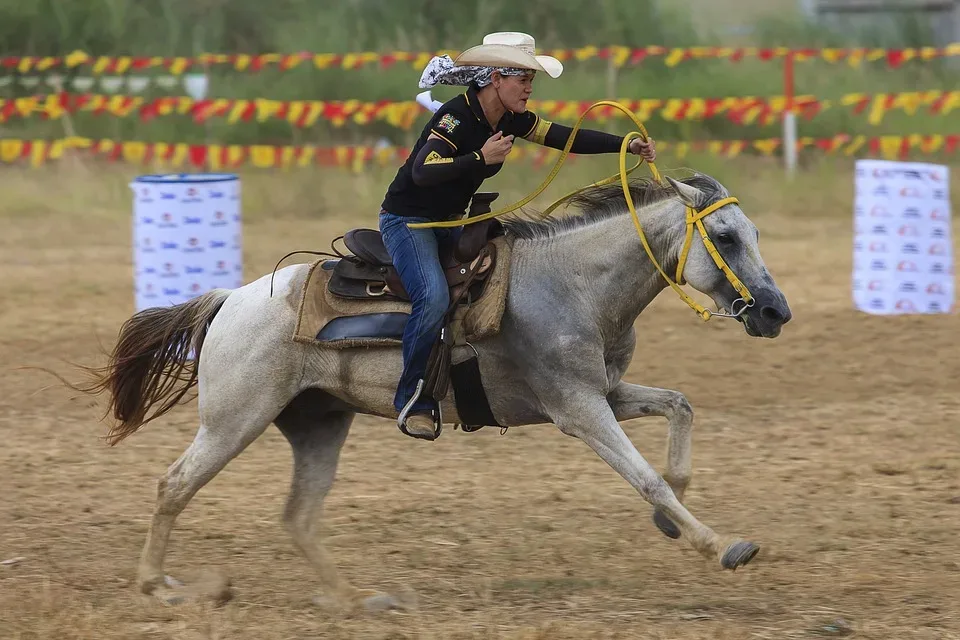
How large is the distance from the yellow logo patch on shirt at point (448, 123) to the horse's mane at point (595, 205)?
62cm

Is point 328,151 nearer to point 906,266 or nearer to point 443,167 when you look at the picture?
point 906,266

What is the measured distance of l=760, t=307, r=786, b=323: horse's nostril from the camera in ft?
17.0

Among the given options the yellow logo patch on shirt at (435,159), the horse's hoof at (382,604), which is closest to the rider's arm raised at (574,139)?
the yellow logo patch on shirt at (435,159)

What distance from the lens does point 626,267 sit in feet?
18.1

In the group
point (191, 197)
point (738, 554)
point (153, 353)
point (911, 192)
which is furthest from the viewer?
point (911, 192)

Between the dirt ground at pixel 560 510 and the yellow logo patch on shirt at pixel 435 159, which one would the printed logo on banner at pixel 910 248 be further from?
the yellow logo patch on shirt at pixel 435 159

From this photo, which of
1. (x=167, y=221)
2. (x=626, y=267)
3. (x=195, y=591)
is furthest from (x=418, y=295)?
(x=167, y=221)

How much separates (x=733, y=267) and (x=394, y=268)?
137cm

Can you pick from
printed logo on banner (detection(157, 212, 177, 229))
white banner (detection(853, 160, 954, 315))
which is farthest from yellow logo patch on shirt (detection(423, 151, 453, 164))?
white banner (detection(853, 160, 954, 315))

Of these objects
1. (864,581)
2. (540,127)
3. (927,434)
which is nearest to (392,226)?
(540,127)

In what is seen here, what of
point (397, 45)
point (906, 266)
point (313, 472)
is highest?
point (397, 45)

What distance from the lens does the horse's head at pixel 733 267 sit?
Answer: 522 cm

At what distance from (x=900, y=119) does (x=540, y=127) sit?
14.9 m

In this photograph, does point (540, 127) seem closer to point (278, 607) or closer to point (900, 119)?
point (278, 607)
